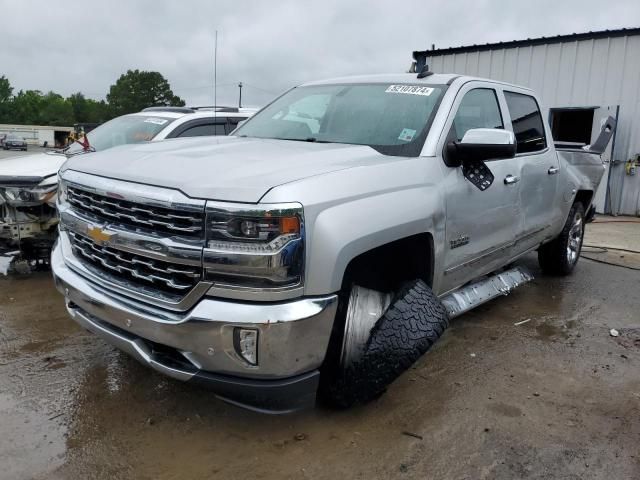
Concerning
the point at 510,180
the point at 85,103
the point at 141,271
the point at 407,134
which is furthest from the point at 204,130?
the point at 85,103

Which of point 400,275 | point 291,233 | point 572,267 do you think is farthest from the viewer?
point 572,267

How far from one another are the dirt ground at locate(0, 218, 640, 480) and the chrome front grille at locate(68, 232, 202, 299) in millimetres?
797

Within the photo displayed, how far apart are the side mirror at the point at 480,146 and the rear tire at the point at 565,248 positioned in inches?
109

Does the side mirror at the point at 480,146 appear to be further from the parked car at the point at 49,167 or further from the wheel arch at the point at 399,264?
the parked car at the point at 49,167

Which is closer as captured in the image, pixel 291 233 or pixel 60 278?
pixel 291 233

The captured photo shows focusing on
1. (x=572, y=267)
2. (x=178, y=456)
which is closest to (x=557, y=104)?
(x=572, y=267)

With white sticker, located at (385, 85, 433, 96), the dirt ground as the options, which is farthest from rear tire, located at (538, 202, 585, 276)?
white sticker, located at (385, 85, 433, 96)

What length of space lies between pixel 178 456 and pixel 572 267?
5086 mm

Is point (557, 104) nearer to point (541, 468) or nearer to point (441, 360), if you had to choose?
point (441, 360)

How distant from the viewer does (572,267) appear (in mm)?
6238

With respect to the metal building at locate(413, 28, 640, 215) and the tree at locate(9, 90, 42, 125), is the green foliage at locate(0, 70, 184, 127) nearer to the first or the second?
the tree at locate(9, 90, 42, 125)

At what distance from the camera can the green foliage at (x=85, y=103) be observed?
78.0 meters

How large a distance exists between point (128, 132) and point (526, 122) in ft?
13.9

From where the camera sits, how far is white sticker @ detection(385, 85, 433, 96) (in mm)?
3683
